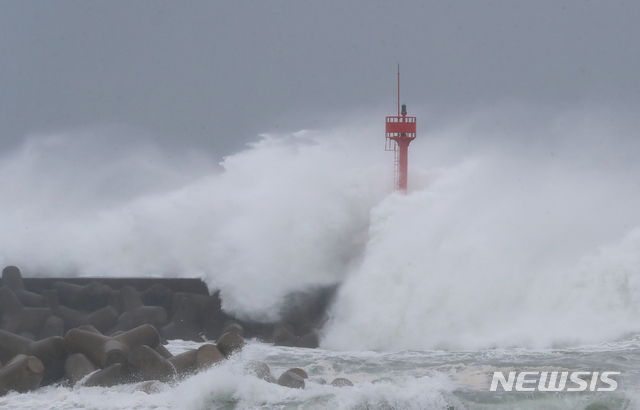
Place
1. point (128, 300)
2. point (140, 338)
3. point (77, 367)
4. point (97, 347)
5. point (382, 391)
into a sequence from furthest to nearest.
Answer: point (128, 300) → point (140, 338) → point (97, 347) → point (77, 367) → point (382, 391)

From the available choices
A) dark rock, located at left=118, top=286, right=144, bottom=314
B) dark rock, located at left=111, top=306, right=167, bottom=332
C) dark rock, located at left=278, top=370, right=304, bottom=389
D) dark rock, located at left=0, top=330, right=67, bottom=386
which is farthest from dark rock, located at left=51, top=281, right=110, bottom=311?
dark rock, located at left=278, top=370, right=304, bottom=389

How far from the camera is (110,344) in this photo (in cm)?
747

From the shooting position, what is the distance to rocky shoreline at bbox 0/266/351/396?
7078 millimetres

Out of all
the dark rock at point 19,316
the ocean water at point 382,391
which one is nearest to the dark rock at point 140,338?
the ocean water at point 382,391

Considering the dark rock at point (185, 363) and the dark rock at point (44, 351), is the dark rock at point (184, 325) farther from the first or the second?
the dark rock at point (185, 363)

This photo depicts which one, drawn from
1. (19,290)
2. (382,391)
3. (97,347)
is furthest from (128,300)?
(382,391)

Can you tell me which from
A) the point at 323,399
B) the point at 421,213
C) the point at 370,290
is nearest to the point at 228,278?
the point at 370,290

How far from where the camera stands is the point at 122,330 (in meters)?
10.4

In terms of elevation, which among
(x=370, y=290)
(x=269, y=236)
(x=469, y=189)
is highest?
(x=469, y=189)

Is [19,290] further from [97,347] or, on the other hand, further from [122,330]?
[97,347]

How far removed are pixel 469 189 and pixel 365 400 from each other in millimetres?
8321

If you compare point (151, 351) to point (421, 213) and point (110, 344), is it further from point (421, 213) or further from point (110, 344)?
point (421, 213)

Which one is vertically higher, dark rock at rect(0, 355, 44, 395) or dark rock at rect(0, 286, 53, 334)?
dark rock at rect(0, 286, 53, 334)

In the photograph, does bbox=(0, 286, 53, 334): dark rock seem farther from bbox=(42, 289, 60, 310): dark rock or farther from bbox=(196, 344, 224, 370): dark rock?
bbox=(196, 344, 224, 370): dark rock
